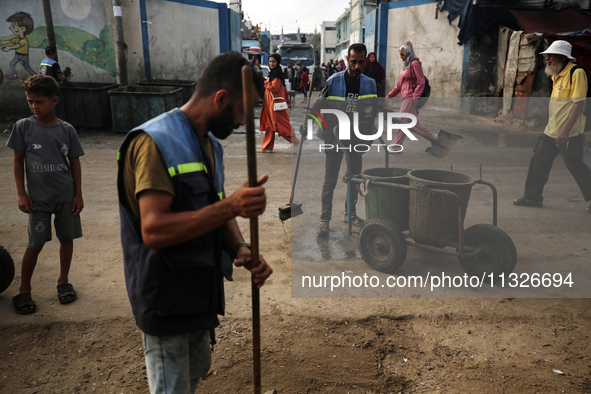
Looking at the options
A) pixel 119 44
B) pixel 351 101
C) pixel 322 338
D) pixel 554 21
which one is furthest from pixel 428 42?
pixel 322 338

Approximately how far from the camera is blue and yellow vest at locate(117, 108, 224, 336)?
175cm

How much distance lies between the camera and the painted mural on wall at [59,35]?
1339 cm

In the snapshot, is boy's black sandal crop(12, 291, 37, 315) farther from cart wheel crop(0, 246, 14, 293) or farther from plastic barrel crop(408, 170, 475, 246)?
plastic barrel crop(408, 170, 475, 246)

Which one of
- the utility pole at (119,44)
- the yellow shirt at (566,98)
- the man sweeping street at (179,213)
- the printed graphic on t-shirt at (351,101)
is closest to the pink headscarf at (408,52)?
the yellow shirt at (566,98)

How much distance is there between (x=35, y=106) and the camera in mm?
3465

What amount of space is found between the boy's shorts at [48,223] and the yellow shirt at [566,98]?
5.35 metres

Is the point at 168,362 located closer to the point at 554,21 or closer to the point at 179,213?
the point at 179,213

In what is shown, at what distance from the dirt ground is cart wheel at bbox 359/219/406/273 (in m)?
0.15

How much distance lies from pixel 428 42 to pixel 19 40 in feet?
42.4

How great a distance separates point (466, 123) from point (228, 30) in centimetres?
1049

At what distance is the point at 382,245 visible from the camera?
176 inches

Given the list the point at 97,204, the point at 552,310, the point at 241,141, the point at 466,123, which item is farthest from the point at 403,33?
the point at 552,310

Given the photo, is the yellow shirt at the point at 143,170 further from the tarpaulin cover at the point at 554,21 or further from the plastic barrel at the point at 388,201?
the tarpaulin cover at the point at 554,21

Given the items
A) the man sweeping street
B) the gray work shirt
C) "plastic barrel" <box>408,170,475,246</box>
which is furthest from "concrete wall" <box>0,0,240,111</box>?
the man sweeping street
